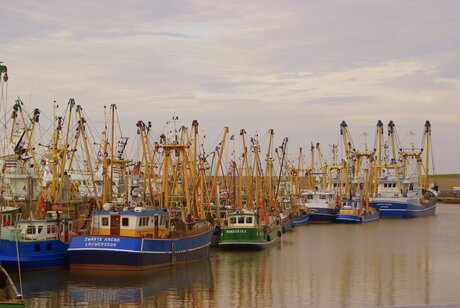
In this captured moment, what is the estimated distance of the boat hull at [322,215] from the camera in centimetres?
10069

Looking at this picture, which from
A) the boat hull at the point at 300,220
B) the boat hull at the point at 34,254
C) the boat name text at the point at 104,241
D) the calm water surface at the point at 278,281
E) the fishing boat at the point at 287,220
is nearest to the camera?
the calm water surface at the point at 278,281

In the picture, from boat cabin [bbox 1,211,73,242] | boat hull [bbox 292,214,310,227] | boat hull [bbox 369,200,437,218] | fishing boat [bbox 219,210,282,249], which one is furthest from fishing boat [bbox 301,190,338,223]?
boat cabin [bbox 1,211,73,242]

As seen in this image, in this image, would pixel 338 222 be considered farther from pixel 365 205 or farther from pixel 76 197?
pixel 76 197

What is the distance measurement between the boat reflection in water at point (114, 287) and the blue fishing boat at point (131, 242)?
0.60m

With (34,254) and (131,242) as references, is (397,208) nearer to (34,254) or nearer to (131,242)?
(131,242)

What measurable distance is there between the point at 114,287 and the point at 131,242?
3.19m

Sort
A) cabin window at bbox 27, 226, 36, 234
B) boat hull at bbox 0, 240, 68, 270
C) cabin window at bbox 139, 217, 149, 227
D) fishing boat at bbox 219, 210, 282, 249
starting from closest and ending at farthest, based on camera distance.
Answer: boat hull at bbox 0, 240, 68, 270 < cabin window at bbox 27, 226, 36, 234 < cabin window at bbox 139, 217, 149, 227 < fishing boat at bbox 219, 210, 282, 249

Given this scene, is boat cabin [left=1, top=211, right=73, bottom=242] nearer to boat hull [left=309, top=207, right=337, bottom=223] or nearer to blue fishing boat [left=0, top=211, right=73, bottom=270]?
blue fishing boat [left=0, top=211, right=73, bottom=270]

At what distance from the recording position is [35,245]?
4362 centimetres

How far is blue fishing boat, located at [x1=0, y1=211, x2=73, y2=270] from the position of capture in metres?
41.9

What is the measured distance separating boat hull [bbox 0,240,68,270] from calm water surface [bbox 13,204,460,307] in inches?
25.4

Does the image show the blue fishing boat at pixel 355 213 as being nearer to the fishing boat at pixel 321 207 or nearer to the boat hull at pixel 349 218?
the boat hull at pixel 349 218

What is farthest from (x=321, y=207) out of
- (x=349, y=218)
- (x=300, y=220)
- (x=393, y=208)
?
(x=393, y=208)

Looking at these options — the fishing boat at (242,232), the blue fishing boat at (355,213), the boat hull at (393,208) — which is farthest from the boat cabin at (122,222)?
the boat hull at (393,208)
